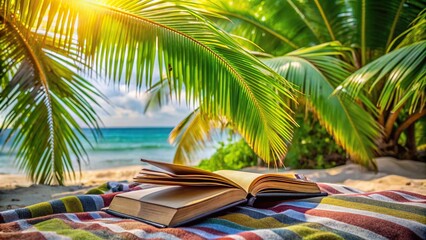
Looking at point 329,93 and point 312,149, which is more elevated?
point 329,93

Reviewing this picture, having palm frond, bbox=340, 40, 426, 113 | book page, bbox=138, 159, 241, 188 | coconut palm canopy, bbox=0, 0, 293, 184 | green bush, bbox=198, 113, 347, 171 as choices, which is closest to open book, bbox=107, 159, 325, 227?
book page, bbox=138, 159, 241, 188

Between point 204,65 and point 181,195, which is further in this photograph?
point 204,65

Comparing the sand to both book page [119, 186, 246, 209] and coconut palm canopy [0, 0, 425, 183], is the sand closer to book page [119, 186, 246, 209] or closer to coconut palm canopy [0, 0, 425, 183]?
coconut palm canopy [0, 0, 425, 183]

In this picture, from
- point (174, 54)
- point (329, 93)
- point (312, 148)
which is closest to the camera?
point (174, 54)

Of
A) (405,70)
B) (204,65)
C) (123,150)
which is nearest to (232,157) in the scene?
(405,70)

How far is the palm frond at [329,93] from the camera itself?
3121 millimetres

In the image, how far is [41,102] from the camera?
3.17 metres

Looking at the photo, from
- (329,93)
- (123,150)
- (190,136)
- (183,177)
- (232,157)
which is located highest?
(329,93)

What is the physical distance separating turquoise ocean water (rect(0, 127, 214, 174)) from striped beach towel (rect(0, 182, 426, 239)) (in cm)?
359

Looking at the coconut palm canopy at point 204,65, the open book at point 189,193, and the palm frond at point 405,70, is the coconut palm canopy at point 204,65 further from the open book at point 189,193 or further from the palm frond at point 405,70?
the open book at point 189,193

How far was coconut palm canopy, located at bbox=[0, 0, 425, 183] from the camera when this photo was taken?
201 centimetres

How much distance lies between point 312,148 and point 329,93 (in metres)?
2.04

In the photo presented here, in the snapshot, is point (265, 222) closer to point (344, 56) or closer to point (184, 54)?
point (184, 54)

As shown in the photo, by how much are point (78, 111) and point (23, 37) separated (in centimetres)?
78
